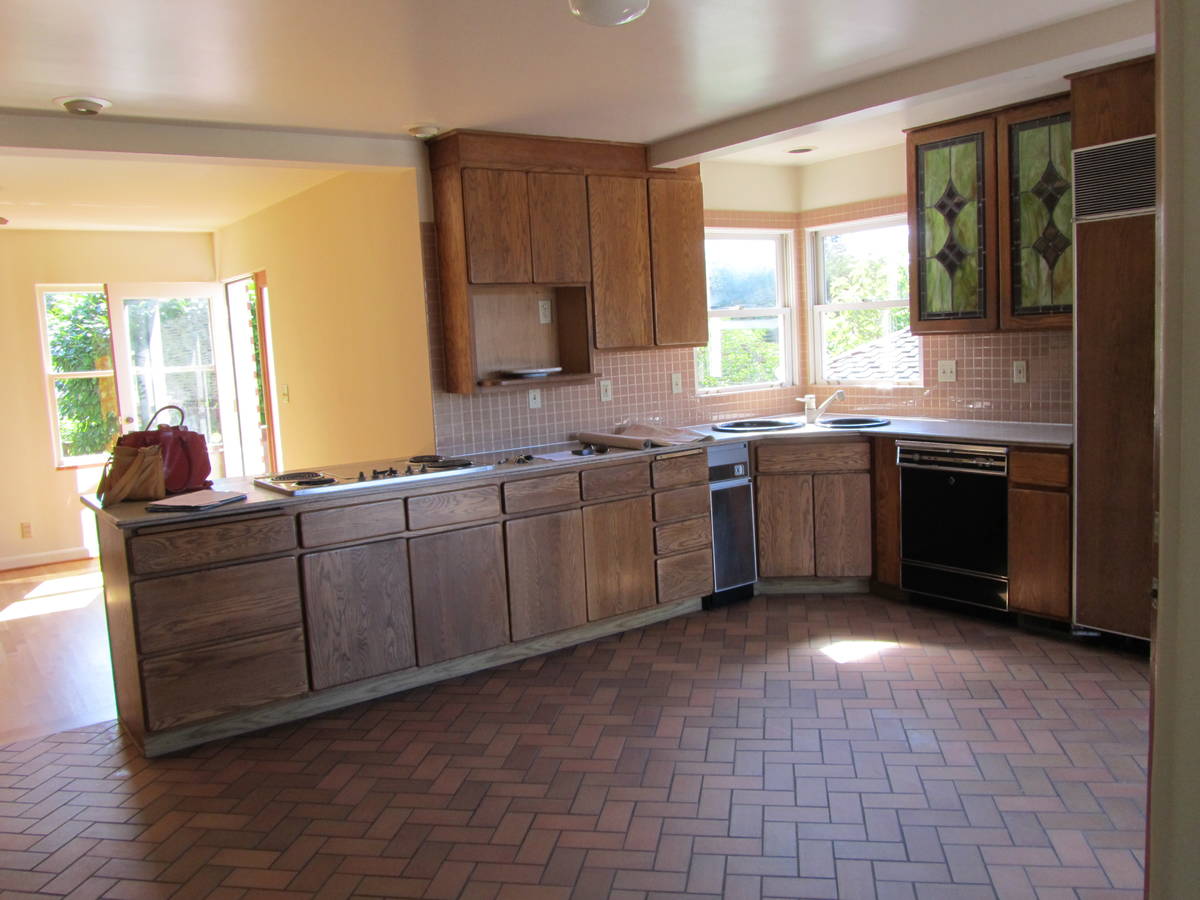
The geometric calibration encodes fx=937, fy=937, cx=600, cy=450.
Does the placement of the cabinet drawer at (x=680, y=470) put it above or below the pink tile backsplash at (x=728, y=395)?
below

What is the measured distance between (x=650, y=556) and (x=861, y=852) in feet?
7.14

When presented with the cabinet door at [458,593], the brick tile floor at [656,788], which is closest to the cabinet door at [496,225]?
the cabinet door at [458,593]

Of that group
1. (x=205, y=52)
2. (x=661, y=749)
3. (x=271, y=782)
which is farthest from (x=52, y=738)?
(x=205, y=52)

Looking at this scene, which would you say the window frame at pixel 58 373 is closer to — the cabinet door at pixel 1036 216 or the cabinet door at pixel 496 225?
the cabinet door at pixel 496 225

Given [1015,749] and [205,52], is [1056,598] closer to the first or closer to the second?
Result: [1015,749]

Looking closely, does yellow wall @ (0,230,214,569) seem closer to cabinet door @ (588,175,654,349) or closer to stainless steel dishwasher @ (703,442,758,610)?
cabinet door @ (588,175,654,349)

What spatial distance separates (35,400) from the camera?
690 cm

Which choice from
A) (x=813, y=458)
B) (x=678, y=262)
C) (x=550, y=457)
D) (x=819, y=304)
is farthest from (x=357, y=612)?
(x=819, y=304)

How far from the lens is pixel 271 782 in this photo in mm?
3240

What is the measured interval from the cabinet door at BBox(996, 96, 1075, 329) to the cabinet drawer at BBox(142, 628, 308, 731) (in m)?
3.52

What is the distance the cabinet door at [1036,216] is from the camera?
4.16 m

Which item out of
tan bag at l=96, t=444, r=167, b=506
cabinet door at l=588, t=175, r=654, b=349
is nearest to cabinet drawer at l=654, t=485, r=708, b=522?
cabinet door at l=588, t=175, r=654, b=349

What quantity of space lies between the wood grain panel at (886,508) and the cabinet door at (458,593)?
1980 millimetres

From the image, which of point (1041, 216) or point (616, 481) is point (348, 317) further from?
point (1041, 216)
